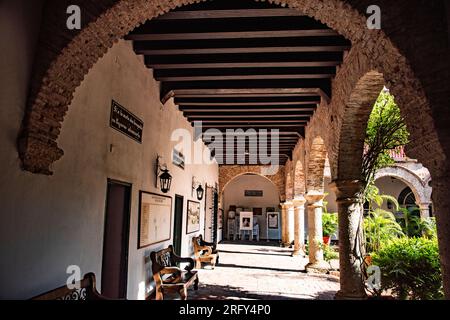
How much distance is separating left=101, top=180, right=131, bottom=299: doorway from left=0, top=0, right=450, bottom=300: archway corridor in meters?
0.02

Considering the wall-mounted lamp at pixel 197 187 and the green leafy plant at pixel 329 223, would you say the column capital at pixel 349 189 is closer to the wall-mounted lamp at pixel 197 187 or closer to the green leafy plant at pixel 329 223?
the wall-mounted lamp at pixel 197 187

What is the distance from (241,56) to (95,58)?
8.62ft

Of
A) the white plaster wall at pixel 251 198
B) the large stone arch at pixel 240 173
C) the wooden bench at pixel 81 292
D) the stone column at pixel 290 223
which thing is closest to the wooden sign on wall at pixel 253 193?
the white plaster wall at pixel 251 198

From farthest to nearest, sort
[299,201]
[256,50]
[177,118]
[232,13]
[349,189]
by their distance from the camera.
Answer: [299,201], [177,118], [349,189], [256,50], [232,13]

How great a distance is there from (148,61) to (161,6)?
8.13 feet

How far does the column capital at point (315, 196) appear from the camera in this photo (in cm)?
826

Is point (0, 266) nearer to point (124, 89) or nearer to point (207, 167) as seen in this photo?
point (124, 89)

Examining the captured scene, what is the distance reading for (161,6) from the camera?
2781 millimetres

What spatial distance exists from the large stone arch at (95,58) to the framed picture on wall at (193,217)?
5.92 metres

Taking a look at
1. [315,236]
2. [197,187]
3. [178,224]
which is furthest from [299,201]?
[178,224]

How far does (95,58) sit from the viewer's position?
2.79 metres

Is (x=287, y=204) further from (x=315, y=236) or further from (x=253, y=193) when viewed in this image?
(x=315, y=236)

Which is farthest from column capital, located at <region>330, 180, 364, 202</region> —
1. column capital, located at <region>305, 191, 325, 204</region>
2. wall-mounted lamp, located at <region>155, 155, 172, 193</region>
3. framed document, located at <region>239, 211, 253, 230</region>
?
framed document, located at <region>239, 211, 253, 230</region>
